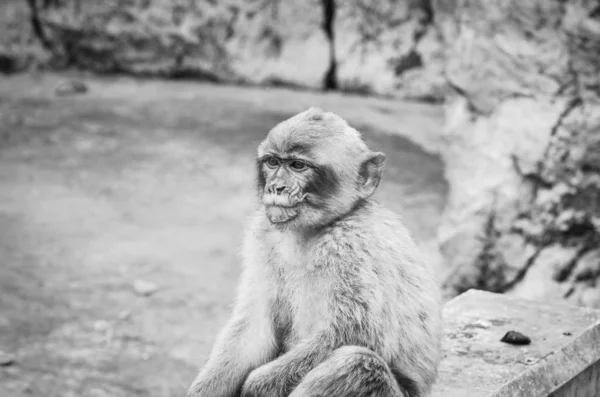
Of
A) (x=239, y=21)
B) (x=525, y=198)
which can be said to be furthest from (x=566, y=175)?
(x=239, y=21)

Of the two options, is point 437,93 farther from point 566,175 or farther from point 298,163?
point 298,163

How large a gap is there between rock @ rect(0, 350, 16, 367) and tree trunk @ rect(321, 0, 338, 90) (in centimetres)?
685

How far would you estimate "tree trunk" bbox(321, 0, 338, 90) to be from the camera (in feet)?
37.4

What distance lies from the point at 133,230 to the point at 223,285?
1.29 metres

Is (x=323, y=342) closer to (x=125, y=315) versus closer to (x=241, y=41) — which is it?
(x=125, y=315)

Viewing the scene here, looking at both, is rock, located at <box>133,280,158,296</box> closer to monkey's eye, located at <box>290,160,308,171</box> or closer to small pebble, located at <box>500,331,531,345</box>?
small pebble, located at <box>500,331,531,345</box>

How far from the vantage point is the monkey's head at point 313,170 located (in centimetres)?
301

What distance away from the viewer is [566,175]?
6.06 meters

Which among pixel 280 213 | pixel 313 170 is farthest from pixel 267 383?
pixel 313 170

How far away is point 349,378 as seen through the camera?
275cm

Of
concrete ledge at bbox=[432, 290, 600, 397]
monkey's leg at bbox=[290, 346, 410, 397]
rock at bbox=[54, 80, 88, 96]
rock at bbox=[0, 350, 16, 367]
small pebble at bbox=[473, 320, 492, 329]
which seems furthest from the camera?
rock at bbox=[54, 80, 88, 96]

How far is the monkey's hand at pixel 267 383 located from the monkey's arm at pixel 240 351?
0.89ft

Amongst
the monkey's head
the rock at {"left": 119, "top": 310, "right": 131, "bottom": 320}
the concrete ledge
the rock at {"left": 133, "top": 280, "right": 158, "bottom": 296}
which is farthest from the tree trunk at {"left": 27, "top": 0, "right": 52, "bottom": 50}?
the monkey's head

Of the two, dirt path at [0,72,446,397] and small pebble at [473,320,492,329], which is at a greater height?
small pebble at [473,320,492,329]
